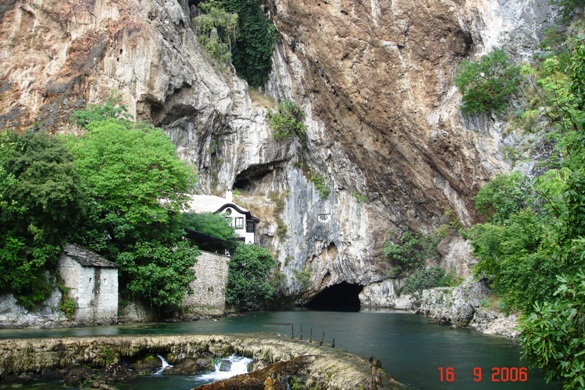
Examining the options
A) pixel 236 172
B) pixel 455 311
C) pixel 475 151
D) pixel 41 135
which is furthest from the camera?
pixel 236 172

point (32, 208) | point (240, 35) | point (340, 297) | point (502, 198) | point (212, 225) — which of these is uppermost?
point (240, 35)

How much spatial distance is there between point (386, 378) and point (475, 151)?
2713cm

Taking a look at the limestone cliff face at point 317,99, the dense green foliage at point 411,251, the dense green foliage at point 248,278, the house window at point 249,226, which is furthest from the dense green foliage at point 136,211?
the dense green foliage at point 411,251

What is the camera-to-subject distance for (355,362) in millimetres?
15938

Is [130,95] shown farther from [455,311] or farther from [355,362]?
[355,362]

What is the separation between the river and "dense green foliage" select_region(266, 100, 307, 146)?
21.5 m

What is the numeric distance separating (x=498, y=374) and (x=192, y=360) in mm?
9263

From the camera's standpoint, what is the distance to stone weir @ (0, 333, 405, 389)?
1459 cm

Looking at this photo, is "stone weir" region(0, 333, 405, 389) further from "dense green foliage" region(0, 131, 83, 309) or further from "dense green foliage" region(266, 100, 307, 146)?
"dense green foliage" region(266, 100, 307, 146)

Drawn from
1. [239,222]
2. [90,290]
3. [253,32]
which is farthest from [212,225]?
[253,32]

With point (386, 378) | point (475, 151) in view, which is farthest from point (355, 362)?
point (475, 151)

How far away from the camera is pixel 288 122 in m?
49.6

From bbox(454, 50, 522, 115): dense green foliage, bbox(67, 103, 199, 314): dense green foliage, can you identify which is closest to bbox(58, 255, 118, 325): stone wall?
bbox(67, 103, 199, 314): dense green foliage

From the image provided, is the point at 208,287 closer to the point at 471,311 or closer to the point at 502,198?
the point at 471,311
